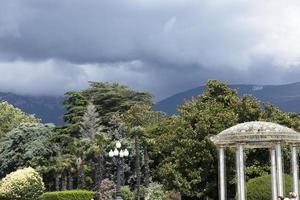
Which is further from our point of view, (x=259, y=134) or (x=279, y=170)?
(x=279, y=170)

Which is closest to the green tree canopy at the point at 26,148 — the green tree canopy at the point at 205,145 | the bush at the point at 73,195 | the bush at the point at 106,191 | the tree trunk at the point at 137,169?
the tree trunk at the point at 137,169

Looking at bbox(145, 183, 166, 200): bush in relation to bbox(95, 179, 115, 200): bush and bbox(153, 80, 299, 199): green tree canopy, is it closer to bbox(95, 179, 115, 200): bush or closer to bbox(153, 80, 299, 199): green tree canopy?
bbox(153, 80, 299, 199): green tree canopy

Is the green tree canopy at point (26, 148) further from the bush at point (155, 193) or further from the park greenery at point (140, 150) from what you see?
the bush at point (155, 193)

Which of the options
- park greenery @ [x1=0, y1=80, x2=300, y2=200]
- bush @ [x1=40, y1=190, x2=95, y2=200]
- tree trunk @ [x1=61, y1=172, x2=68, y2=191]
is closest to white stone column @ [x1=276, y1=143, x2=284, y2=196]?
park greenery @ [x1=0, y1=80, x2=300, y2=200]

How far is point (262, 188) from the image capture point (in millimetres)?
29719

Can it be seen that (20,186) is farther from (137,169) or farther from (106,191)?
(137,169)

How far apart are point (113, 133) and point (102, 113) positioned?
35.6ft

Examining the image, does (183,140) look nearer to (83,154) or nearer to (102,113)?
(83,154)

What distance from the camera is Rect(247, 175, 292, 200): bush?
96.6 ft

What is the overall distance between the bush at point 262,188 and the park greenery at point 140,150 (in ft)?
0.38

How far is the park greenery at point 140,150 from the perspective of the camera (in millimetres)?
40594

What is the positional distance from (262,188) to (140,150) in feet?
61.6

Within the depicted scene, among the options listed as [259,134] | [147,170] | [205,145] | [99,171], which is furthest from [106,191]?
[259,134]

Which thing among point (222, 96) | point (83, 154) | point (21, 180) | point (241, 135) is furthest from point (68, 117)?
point (241, 135)
